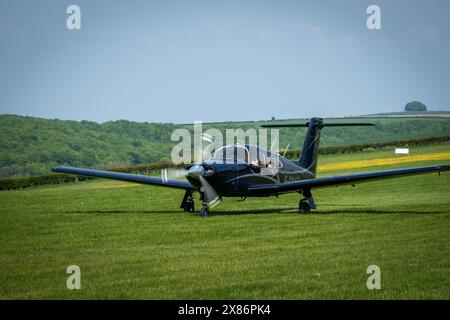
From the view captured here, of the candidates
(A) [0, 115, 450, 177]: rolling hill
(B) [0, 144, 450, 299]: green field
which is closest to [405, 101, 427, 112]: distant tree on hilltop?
(A) [0, 115, 450, 177]: rolling hill

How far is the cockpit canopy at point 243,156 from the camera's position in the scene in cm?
2627

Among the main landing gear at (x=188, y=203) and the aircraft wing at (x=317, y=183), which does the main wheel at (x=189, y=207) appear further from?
the aircraft wing at (x=317, y=183)

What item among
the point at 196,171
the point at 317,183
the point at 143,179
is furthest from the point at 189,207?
the point at 317,183

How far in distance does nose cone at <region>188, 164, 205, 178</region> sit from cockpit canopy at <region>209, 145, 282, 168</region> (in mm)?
731

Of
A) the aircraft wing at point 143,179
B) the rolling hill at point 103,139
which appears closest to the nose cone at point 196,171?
the aircraft wing at point 143,179

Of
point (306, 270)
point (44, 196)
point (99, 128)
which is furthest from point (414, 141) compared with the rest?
point (99, 128)

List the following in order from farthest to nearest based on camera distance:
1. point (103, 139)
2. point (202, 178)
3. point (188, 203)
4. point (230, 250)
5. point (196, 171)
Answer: point (103, 139) < point (188, 203) < point (202, 178) < point (196, 171) < point (230, 250)

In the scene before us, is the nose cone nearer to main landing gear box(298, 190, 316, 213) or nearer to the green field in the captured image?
the green field

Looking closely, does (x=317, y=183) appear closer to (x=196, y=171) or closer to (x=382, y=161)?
(x=196, y=171)

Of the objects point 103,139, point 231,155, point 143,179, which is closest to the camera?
point 231,155

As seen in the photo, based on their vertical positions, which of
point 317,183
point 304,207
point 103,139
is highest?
point 103,139

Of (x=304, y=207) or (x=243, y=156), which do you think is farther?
(x=304, y=207)

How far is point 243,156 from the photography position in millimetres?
26578

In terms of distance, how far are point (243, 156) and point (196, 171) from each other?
210cm
